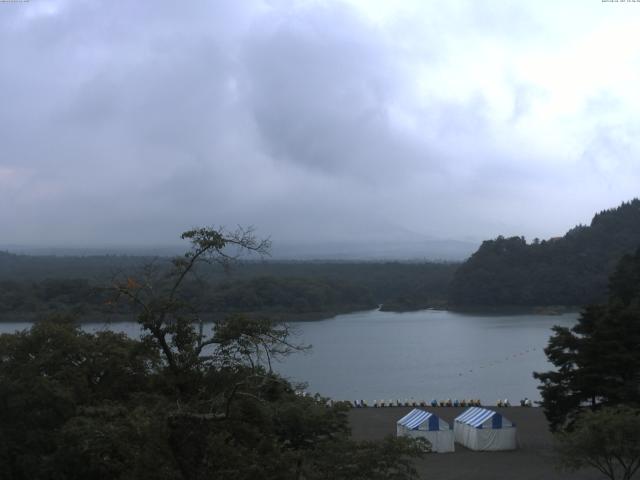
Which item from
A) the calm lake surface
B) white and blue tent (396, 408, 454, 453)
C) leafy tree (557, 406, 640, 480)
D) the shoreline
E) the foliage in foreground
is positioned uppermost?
the foliage in foreground

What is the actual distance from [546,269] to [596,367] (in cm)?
3941

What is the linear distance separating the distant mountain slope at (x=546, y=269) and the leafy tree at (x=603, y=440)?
125ft

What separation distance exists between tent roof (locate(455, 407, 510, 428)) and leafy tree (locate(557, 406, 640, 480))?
2.98m

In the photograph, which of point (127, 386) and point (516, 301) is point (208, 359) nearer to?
point (127, 386)

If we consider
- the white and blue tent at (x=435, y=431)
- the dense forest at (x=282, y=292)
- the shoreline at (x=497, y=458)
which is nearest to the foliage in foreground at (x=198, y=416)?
the shoreline at (x=497, y=458)

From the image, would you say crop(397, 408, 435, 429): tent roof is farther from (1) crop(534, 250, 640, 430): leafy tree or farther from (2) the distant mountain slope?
(2) the distant mountain slope

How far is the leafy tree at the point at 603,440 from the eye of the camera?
8320mm

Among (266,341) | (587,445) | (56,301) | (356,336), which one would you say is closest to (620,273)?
(587,445)

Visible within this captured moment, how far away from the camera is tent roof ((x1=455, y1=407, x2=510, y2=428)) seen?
462 inches

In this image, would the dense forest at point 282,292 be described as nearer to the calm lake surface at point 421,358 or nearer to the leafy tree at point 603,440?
the calm lake surface at point 421,358

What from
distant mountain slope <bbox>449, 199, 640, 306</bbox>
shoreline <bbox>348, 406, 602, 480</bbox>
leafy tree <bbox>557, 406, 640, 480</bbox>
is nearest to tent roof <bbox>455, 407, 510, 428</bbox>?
shoreline <bbox>348, 406, 602, 480</bbox>

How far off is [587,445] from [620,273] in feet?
41.2

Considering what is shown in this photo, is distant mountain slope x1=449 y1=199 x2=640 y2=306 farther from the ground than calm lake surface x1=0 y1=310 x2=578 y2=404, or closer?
farther from the ground

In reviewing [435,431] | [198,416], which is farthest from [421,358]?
[198,416]
